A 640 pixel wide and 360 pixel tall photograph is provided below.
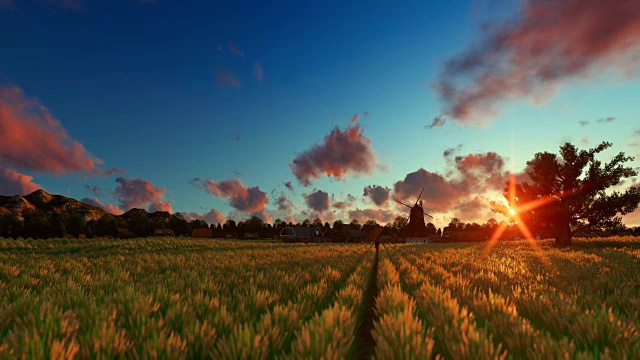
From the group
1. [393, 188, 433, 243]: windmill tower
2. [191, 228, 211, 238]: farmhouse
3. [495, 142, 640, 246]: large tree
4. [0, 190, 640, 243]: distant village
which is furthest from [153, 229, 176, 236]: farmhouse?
[495, 142, 640, 246]: large tree

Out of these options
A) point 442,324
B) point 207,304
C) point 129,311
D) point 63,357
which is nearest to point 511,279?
point 442,324

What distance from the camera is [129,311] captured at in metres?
4.12

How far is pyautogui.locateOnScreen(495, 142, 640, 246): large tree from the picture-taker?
34.0 meters

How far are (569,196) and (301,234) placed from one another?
85.6 m

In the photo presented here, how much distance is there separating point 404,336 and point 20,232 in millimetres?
154807

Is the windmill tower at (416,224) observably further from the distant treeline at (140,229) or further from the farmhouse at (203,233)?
the farmhouse at (203,233)

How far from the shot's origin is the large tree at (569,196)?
111 ft

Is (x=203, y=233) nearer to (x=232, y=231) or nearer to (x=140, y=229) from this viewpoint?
(x=232, y=231)

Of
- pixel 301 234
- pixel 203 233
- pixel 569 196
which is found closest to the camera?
pixel 569 196

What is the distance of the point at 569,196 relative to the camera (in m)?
35.7

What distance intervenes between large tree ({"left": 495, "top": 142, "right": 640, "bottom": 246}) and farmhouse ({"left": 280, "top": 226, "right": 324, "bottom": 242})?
7541 centimetres

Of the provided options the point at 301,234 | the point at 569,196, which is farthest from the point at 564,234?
the point at 301,234

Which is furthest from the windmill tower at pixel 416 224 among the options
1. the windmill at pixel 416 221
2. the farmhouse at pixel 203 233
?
the farmhouse at pixel 203 233

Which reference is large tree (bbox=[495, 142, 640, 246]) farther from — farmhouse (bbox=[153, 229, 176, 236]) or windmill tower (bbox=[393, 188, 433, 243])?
farmhouse (bbox=[153, 229, 176, 236])
